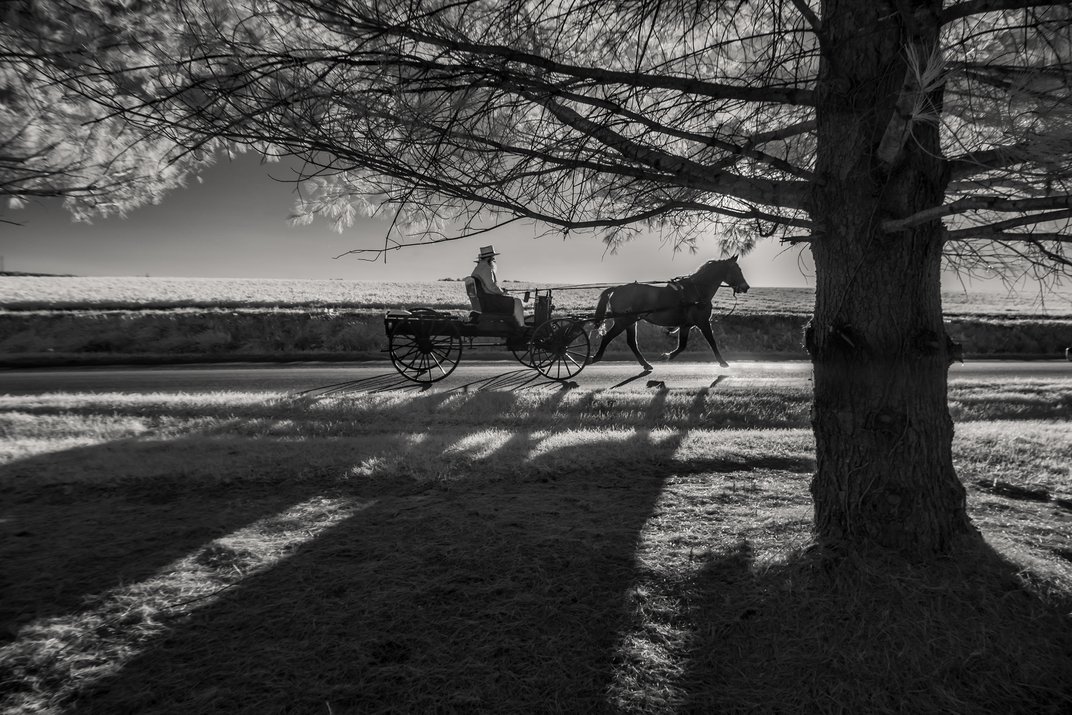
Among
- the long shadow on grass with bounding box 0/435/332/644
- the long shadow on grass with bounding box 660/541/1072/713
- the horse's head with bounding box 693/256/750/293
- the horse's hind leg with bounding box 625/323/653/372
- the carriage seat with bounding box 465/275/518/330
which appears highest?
the horse's head with bounding box 693/256/750/293

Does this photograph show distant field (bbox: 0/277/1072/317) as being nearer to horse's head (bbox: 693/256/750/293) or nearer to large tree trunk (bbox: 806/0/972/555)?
horse's head (bbox: 693/256/750/293)

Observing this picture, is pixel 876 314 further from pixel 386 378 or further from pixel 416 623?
pixel 386 378

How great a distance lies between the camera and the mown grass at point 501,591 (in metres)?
2.15

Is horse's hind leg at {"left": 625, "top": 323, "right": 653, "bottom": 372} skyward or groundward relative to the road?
skyward

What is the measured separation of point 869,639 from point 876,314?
55.7 inches

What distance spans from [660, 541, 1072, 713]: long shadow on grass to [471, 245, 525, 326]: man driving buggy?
24.2 ft

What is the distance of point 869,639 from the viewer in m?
2.39

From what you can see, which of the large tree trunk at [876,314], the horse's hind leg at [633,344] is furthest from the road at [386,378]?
the large tree trunk at [876,314]

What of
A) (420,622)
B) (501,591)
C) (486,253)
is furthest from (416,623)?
(486,253)

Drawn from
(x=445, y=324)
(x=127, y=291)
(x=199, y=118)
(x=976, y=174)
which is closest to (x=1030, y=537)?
(x=976, y=174)

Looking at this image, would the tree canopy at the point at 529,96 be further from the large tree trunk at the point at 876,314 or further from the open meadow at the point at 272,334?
the open meadow at the point at 272,334

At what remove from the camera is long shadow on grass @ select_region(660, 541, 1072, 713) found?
6.99ft

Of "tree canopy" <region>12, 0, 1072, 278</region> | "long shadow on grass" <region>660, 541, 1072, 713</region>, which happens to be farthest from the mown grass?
"tree canopy" <region>12, 0, 1072, 278</region>

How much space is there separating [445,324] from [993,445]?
753cm
